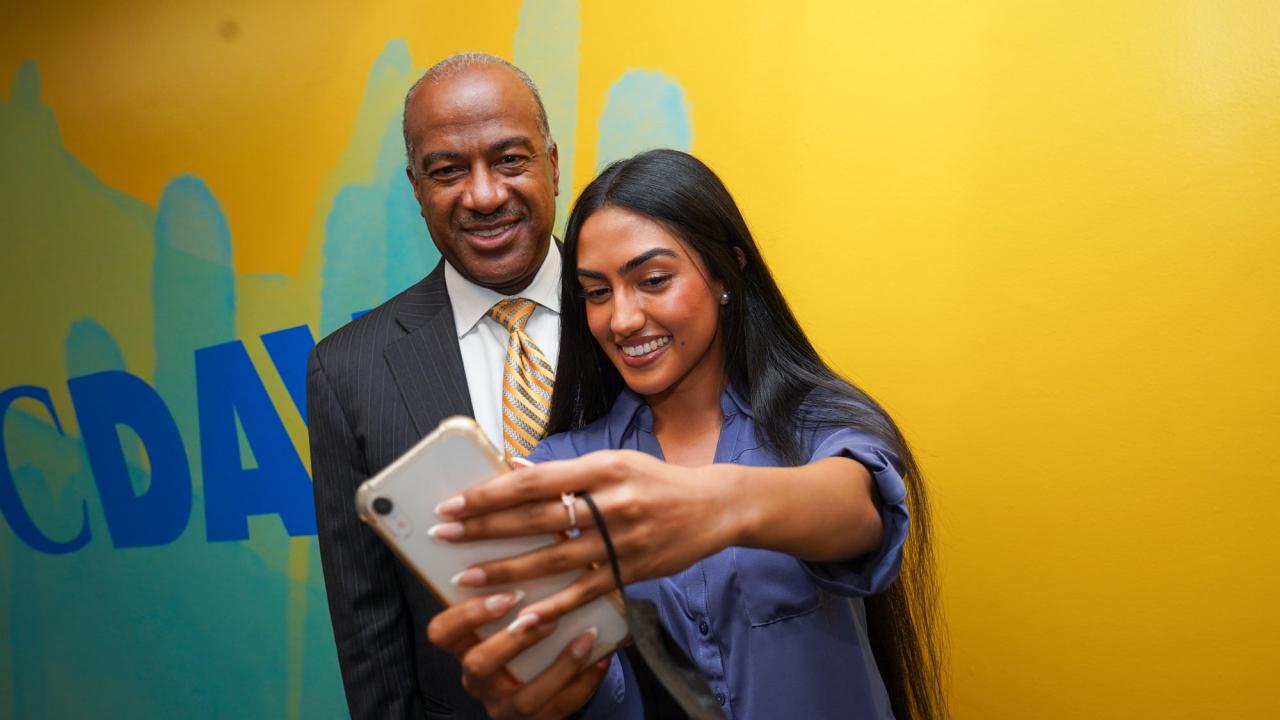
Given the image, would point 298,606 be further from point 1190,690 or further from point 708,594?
point 1190,690

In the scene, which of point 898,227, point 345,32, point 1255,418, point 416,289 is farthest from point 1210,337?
point 345,32

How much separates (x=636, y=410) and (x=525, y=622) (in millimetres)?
647

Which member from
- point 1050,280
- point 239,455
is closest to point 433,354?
point 1050,280

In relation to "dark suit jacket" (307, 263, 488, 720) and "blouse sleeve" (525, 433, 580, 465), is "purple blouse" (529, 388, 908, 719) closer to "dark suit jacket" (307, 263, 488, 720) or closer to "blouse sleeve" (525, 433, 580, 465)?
"blouse sleeve" (525, 433, 580, 465)

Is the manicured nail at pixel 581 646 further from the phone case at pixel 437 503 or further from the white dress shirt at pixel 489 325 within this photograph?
the white dress shirt at pixel 489 325

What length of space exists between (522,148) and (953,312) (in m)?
0.87

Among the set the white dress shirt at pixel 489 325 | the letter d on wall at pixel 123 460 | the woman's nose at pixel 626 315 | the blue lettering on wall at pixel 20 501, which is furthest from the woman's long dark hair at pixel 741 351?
the blue lettering on wall at pixel 20 501

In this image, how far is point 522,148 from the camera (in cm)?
187

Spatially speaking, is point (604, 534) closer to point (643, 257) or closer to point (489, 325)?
point (643, 257)

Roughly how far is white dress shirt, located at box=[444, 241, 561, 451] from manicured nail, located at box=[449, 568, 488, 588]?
88 centimetres

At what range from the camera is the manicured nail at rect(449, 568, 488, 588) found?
961 millimetres

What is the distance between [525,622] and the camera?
968 millimetres

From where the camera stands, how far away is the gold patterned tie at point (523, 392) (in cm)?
171

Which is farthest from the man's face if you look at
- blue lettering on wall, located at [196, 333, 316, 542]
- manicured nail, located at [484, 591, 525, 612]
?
blue lettering on wall, located at [196, 333, 316, 542]
